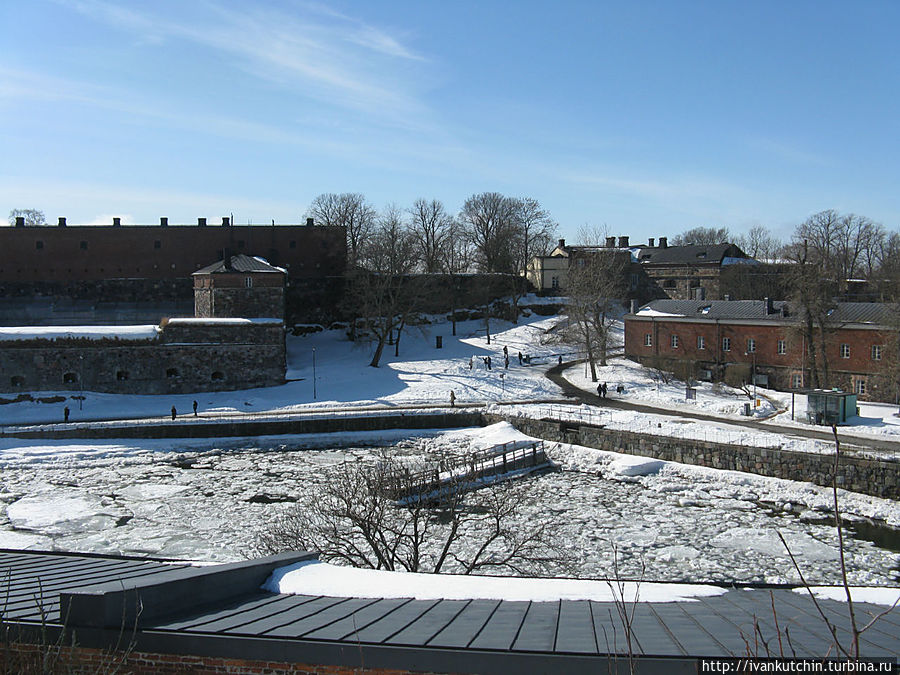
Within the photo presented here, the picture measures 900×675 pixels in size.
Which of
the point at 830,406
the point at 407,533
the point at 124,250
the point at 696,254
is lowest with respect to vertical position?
the point at 407,533

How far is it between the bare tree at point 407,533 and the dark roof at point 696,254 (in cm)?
4297

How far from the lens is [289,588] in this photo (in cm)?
800

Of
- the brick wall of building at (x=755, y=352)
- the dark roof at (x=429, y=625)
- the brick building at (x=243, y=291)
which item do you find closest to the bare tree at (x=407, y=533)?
the dark roof at (x=429, y=625)

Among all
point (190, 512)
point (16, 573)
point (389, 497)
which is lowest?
point (190, 512)

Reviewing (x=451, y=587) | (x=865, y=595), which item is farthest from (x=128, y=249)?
(x=865, y=595)

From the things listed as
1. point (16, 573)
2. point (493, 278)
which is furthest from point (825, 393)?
point (493, 278)

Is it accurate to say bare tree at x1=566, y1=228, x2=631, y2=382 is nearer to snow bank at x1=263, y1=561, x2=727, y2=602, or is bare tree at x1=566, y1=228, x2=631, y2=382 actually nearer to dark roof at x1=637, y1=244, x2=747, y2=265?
dark roof at x1=637, y1=244, x2=747, y2=265

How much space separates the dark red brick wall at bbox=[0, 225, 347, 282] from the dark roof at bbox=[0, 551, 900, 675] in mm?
45158

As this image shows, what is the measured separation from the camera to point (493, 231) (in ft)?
195

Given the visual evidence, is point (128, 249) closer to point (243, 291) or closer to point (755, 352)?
point (243, 291)

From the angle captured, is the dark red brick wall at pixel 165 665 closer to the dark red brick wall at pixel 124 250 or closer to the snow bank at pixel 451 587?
the snow bank at pixel 451 587

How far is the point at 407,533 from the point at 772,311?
25225 mm

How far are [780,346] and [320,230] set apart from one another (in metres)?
32.1

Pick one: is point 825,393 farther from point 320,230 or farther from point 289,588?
point 320,230
